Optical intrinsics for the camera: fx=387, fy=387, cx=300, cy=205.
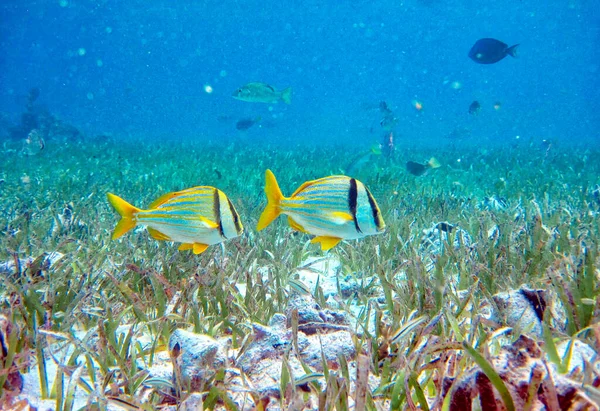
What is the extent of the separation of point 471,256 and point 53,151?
21075 millimetres

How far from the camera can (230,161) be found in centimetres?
1706

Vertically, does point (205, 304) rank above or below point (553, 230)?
below

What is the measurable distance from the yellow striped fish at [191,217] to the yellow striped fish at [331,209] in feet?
1.02

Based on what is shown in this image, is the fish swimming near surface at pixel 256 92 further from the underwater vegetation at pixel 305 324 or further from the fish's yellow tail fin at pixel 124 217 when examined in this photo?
the fish's yellow tail fin at pixel 124 217

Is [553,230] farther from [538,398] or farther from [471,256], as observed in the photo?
[538,398]

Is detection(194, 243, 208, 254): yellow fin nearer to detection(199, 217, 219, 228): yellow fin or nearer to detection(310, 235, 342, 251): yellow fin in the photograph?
detection(199, 217, 219, 228): yellow fin

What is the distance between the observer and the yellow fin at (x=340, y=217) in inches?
110

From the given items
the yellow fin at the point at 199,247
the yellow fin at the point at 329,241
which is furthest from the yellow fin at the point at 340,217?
the yellow fin at the point at 199,247

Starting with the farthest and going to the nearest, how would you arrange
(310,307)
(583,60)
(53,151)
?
(583,60) < (53,151) < (310,307)

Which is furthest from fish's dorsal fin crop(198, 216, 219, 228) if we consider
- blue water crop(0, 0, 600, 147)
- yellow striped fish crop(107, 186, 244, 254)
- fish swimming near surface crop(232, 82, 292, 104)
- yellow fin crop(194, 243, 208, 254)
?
blue water crop(0, 0, 600, 147)

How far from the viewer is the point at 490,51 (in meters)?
14.2

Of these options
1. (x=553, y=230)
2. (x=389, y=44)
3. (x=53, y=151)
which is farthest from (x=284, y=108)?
(x=553, y=230)

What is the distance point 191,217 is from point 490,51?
14906 mm

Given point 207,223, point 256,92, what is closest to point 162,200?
point 207,223
